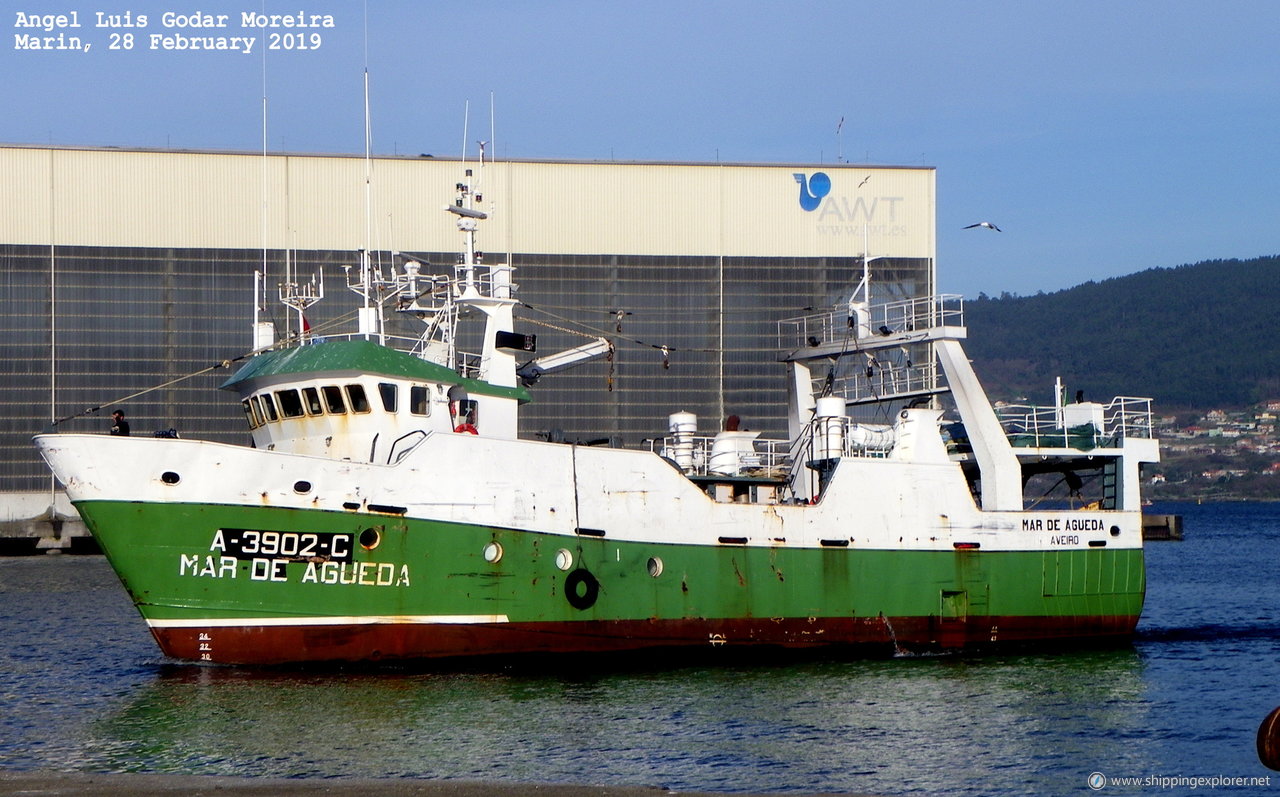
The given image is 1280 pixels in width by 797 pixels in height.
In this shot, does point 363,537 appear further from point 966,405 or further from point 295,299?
point 966,405

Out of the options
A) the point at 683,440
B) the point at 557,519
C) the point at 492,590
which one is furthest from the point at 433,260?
the point at 492,590

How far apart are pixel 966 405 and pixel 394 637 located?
11.9 metres

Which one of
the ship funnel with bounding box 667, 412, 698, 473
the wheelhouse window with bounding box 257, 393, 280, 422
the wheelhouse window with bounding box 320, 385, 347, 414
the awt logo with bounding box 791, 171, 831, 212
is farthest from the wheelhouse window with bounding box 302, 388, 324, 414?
the awt logo with bounding box 791, 171, 831, 212

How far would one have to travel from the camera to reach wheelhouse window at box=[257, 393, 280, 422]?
2462 cm

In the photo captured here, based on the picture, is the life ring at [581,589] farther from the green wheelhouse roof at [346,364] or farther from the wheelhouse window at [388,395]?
the wheelhouse window at [388,395]

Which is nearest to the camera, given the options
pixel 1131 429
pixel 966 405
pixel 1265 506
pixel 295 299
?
pixel 295 299

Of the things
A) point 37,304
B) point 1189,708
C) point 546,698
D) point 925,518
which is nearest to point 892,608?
point 925,518

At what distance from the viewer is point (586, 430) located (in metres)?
54.3

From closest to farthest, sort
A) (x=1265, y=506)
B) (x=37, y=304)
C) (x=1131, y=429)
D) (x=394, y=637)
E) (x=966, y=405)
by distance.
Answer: (x=394, y=637) < (x=966, y=405) < (x=1131, y=429) < (x=37, y=304) < (x=1265, y=506)

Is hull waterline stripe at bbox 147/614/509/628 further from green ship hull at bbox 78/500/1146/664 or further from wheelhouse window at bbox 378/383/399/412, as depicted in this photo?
wheelhouse window at bbox 378/383/399/412

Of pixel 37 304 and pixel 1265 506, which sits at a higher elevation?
pixel 37 304

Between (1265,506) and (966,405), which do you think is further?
(1265,506)

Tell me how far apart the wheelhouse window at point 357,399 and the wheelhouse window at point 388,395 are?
0.28m

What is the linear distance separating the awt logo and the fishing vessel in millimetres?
26268
